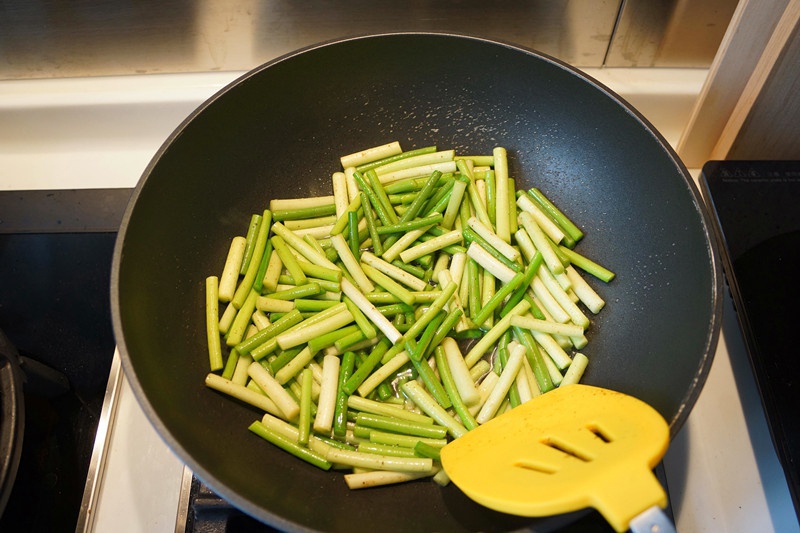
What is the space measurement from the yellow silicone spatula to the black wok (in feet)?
0.28

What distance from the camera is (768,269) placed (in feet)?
4.34

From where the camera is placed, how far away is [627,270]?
1289 mm

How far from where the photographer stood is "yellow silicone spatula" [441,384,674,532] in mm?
754

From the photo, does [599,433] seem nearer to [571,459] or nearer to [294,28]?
[571,459]

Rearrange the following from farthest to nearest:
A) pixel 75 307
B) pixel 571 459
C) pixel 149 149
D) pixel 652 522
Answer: pixel 149 149 → pixel 75 307 → pixel 571 459 → pixel 652 522

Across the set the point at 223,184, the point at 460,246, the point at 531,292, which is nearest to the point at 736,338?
the point at 531,292

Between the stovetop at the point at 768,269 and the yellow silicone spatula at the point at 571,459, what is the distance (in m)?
0.39

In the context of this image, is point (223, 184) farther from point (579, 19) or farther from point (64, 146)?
point (579, 19)

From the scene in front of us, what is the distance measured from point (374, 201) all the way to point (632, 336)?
614mm

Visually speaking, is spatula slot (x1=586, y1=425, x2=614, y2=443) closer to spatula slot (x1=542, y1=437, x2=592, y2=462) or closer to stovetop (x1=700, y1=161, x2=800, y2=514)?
spatula slot (x1=542, y1=437, x2=592, y2=462)

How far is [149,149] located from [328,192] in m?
0.56

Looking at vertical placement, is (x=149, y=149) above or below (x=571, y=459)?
below

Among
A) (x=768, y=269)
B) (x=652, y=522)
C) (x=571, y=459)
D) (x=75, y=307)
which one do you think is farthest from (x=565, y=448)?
(x=75, y=307)

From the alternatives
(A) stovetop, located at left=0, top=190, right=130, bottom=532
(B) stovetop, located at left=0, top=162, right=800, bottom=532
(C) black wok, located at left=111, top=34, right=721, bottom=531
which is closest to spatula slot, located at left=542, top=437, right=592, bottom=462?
(C) black wok, located at left=111, top=34, right=721, bottom=531
